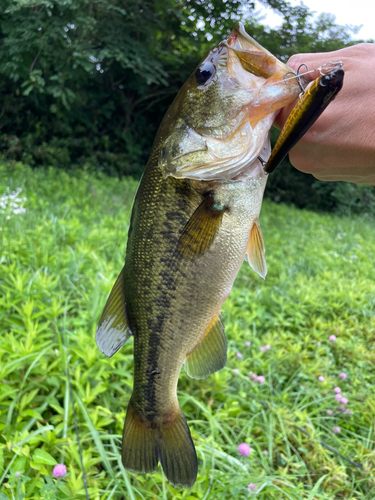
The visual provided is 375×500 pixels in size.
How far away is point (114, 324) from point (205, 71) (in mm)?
830

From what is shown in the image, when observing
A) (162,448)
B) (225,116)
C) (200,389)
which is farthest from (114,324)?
(200,389)

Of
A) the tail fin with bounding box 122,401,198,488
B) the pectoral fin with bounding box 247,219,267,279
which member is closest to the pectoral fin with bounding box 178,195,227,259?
the pectoral fin with bounding box 247,219,267,279

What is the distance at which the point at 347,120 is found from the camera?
3.47 ft

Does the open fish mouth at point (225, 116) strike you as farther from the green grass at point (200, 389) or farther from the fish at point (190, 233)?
the green grass at point (200, 389)

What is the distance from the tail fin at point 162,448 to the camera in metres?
1.17

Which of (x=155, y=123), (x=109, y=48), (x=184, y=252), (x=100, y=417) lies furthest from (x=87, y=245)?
(x=155, y=123)

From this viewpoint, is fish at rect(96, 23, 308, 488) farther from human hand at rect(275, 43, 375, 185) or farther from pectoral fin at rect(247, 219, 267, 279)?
human hand at rect(275, 43, 375, 185)

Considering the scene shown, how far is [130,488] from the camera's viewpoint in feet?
4.98

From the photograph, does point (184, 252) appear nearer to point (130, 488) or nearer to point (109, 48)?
point (130, 488)

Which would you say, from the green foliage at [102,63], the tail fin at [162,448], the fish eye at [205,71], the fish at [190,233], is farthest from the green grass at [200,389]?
the green foliage at [102,63]

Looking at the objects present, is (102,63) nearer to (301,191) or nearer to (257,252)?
(301,191)

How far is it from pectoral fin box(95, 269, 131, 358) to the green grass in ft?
2.19

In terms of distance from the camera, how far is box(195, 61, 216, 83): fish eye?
42.4 inches

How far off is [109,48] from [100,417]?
804 centimetres
